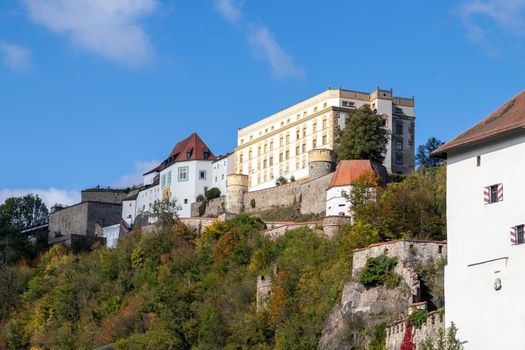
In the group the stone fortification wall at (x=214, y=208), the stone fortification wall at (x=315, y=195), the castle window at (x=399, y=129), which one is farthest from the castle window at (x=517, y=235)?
the stone fortification wall at (x=214, y=208)

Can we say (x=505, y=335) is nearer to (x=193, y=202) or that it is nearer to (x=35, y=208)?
(x=193, y=202)

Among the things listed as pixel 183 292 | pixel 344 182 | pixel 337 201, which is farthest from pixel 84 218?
pixel 183 292

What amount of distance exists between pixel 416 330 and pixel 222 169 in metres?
58.6

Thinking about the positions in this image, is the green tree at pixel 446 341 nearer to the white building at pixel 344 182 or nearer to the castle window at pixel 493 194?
the castle window at pixel 493 194

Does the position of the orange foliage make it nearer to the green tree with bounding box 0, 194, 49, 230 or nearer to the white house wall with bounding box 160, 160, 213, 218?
the white house wall with bounding box 160, 160, 213, 218

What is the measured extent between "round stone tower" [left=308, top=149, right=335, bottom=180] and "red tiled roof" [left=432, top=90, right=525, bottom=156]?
4046 cm

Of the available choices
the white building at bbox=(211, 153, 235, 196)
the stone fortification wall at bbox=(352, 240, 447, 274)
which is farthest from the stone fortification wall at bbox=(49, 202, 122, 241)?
the stone fortification wall at bbox=(352, 240, 447, 274)

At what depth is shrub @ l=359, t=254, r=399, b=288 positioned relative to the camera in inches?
2140

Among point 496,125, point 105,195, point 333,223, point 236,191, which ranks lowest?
point 333,223

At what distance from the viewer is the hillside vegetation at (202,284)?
198ft

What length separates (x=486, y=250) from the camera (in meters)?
44.5

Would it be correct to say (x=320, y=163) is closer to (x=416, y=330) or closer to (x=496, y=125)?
(x=416, y=330)

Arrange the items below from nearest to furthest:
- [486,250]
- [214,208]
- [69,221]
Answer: [486,250]
[214,208]
[69,221]

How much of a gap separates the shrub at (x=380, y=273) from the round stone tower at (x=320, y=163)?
106 ft
